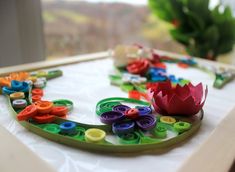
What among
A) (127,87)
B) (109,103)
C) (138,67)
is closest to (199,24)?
(138,67)

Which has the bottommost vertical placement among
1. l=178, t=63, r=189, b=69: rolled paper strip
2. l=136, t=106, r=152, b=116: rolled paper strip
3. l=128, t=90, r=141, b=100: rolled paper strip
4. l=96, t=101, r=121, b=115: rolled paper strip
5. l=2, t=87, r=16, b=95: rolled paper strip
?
l=178, t=63, r=189, b=69: rolled paper strip

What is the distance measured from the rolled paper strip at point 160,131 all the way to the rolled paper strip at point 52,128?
14 cm

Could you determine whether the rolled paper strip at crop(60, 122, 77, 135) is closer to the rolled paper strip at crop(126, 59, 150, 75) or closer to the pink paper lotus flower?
the pink paper lotus flower

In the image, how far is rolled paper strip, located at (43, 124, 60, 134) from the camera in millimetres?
367

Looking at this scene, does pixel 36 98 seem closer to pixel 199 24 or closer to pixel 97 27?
pixel 199 24

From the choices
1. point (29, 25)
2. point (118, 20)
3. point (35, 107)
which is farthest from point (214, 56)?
point (35, 107)

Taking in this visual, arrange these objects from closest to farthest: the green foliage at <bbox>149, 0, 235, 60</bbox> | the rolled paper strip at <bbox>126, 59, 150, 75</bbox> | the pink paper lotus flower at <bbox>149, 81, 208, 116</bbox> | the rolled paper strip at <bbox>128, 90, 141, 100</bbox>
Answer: the pink paper lotus flower at <bbox>149, 81, 208, 116</bbox> → the rolled paper strip at <bbox>128, 90, 141, 100</bbox> → the rolled paper strip at <bbox>126, 59, 150, 75</bbox> → the green foliage at <bbox>149, 0, 235, 60</bbox>

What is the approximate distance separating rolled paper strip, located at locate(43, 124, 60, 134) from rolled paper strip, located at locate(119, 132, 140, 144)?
92 mm

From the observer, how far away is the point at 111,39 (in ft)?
4.89

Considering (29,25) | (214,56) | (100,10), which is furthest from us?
(100,10)

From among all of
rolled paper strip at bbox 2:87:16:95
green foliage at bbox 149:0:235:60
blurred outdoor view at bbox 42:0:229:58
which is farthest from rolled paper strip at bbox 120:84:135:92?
blurred outdoor view at bbox 42:0:229:58

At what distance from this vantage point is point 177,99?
0.42m

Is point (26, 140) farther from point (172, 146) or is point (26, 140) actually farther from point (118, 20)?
point (118, 20)

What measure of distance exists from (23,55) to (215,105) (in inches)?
26.2
